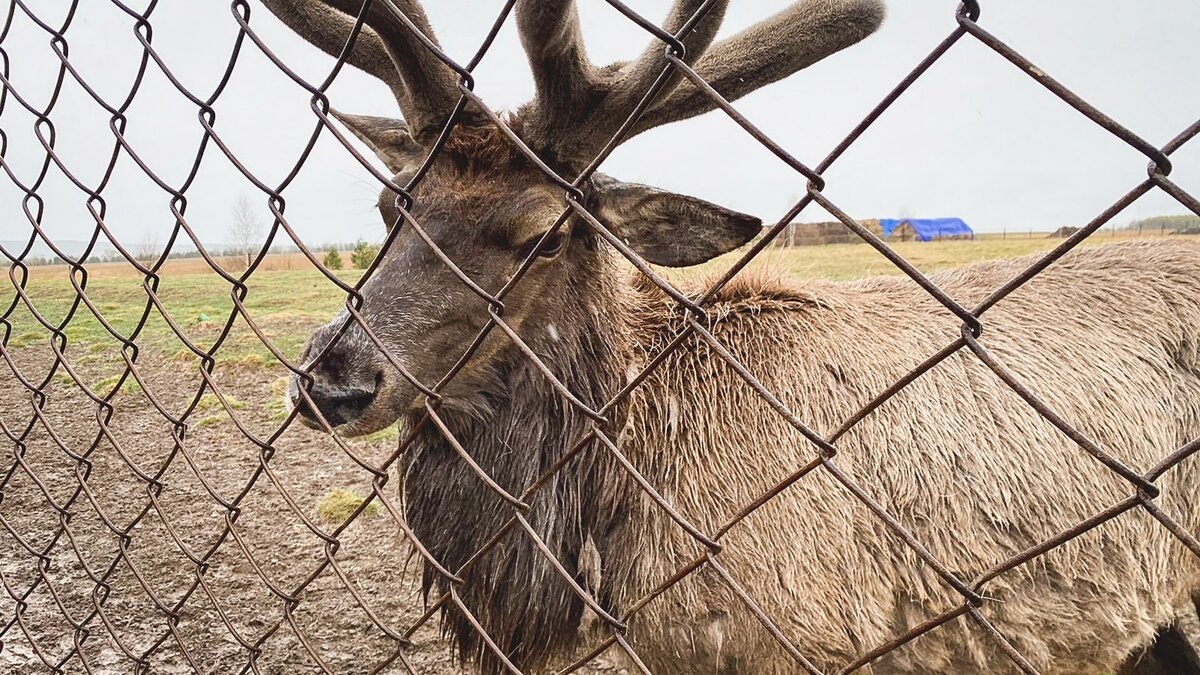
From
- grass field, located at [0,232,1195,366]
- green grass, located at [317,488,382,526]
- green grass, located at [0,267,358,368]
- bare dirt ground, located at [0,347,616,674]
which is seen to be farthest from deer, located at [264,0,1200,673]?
green grass, located at [0,267,358,368]

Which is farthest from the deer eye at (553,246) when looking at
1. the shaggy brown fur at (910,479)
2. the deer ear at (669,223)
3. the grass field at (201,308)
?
the grass field at (201,308)

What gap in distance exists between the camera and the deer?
91.5 inches

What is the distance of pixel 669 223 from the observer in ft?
8.02

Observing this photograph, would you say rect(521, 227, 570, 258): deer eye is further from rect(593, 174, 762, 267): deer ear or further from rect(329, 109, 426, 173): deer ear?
rect(329, 109, 426, 173): deer ear

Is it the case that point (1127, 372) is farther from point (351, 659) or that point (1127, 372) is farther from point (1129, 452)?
point (351, 659)

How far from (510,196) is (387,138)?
90 centimetres

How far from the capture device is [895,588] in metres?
2.68

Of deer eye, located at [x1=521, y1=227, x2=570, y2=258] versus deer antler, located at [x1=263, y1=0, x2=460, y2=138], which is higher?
deer antler, located at [x1=263, y1=0, x2=460, y2=138]

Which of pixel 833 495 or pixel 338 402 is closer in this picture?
pixel 338 402

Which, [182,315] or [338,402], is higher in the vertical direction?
[338,402]

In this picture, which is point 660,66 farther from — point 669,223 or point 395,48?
point 395,48

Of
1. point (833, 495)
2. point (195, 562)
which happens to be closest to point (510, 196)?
point (195, 562)

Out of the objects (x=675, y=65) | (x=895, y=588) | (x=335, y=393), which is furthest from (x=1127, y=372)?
(x=335, y=393)

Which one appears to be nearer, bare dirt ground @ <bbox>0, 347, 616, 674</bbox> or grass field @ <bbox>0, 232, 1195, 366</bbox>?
bare dirt ground @ <bbox>0, 347, 616, 674</bbox>
